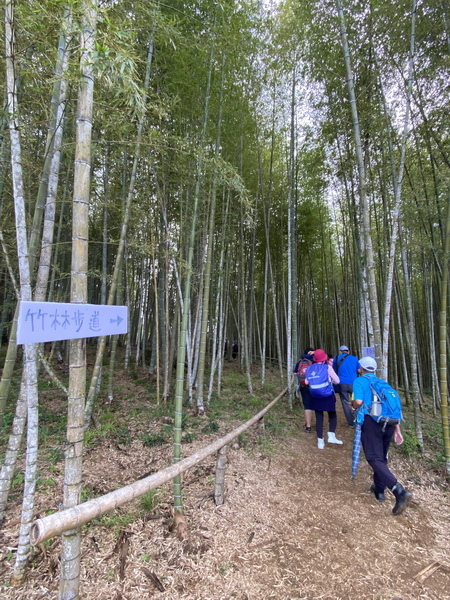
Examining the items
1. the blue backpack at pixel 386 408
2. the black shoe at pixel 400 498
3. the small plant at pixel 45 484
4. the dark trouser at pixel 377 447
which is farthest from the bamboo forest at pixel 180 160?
the blue backpack at pixel 386 408

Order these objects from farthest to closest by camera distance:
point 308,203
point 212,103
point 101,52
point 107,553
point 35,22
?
point 308,203
point 212,103
point 107,553
point 35,22
point 101,52

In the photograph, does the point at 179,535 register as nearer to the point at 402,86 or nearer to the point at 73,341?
the point at 73,341

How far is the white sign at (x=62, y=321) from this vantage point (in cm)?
90

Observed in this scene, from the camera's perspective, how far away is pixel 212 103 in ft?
11.6

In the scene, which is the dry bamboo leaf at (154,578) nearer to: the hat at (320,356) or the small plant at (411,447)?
the hat at (320,356)

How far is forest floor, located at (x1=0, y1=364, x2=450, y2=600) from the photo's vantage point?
5.24 feet

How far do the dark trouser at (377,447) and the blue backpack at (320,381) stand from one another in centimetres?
103

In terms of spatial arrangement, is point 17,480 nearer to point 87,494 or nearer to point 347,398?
point 87,494

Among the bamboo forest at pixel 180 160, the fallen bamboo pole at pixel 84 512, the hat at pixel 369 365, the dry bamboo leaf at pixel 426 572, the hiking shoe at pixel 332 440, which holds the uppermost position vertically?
the bamboo forest at pixel 180 160

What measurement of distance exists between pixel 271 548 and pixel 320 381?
1946 mm

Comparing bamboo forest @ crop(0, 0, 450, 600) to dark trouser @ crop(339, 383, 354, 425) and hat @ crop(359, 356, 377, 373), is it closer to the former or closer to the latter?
dark trouser @ crop(339, 383, 354, 425)

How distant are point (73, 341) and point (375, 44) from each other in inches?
198

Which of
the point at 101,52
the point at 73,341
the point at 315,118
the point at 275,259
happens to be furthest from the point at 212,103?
the point at 275,259

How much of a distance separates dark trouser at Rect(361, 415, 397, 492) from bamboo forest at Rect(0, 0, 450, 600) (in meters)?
0.61
